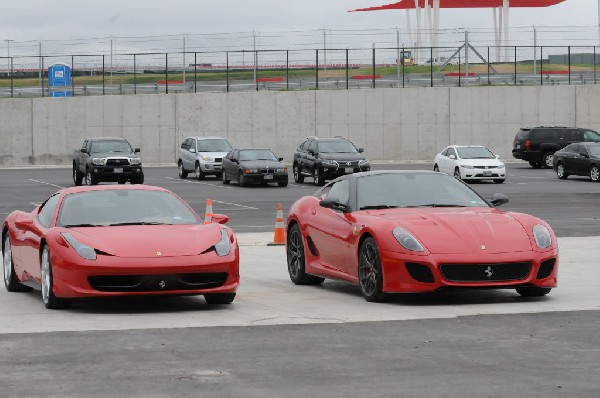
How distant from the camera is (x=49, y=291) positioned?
42.0 ft

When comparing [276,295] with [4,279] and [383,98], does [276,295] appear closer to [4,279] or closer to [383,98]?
[4,279]

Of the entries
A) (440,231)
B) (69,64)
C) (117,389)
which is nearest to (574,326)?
(440,231)

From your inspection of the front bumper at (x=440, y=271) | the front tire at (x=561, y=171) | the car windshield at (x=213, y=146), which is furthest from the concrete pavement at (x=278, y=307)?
the car windshield at (x=213, y=146)

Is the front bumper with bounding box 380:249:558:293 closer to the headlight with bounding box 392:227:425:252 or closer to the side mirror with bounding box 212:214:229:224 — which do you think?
the headlight with bounding box 392:227:425:252

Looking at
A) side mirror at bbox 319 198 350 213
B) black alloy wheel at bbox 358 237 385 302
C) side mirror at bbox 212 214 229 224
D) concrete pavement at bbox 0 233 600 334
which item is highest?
side mirror at bbox 319 198 350 213

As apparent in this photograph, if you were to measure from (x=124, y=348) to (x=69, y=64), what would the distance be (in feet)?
203

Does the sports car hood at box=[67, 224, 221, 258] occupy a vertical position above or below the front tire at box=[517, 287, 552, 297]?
above

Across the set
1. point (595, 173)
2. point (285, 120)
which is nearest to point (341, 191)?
point (595, 173)

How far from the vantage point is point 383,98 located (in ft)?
221

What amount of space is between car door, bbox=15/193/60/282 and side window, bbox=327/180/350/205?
301cm

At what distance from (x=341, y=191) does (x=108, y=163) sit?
31.3 meters

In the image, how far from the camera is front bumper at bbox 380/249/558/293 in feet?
42.1

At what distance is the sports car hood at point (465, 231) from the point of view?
12961 mm

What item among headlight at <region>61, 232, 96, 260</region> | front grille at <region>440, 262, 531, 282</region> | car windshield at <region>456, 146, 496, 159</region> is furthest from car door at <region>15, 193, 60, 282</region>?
car windshield at <region>456, 146, 496, 159</region>
